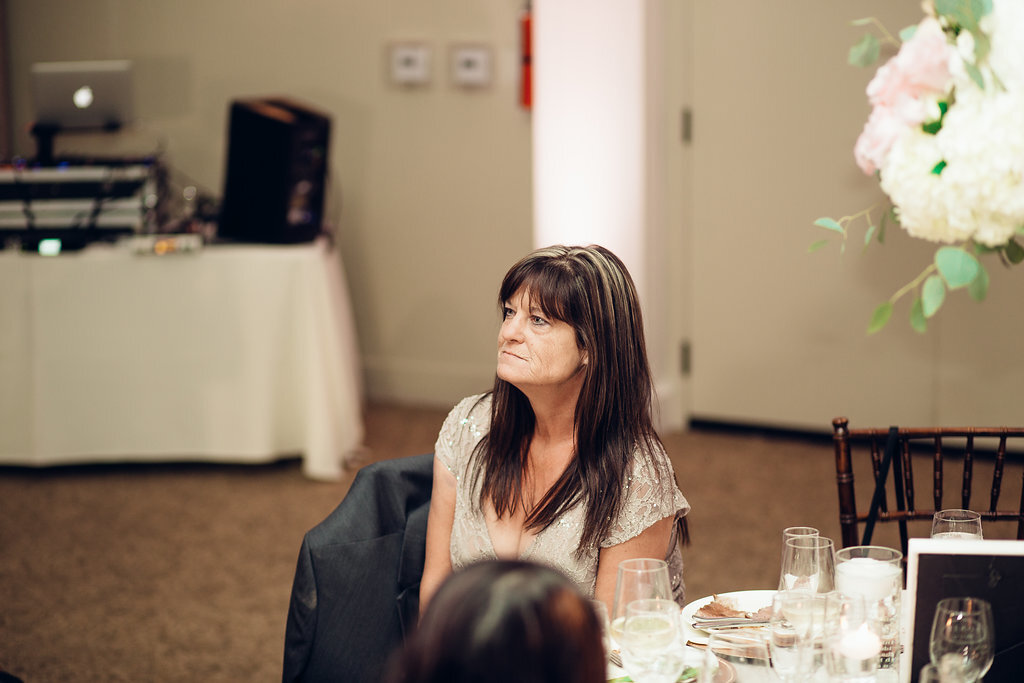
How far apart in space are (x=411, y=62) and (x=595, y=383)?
3.84 metres

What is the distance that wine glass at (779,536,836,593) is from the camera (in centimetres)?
135

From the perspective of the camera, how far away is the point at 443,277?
5504 mm

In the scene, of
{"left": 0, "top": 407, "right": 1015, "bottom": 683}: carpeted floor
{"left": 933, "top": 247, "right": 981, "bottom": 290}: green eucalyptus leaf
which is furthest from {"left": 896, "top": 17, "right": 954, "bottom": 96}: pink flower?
{"left": 0, "top": 407, "right": 1015, "bottom": 683}: carpeted floor

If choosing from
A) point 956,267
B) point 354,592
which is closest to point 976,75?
point 956,267

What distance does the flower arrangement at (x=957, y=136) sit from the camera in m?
1.04

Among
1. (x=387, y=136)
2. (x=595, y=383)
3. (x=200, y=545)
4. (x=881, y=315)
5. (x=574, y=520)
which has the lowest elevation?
(x=200, y=545)

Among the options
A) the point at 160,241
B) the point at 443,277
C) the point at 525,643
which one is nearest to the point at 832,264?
the point at 443,277

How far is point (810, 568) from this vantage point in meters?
1.35

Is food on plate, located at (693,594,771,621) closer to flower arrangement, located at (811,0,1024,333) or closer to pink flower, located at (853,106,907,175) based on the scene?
flower arrangement, located at (811,0,1024,333)

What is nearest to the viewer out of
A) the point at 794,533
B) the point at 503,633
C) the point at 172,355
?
the point at 503,633

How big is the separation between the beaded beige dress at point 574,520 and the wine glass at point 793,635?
49 cm

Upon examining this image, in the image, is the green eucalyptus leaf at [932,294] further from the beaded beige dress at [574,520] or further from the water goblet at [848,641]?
the beaded beige dress at [574,520]

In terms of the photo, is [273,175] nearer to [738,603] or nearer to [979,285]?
[738,603]

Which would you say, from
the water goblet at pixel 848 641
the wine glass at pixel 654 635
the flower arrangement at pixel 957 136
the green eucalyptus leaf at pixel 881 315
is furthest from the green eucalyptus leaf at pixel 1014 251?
the wine glass at pixel 654 635
